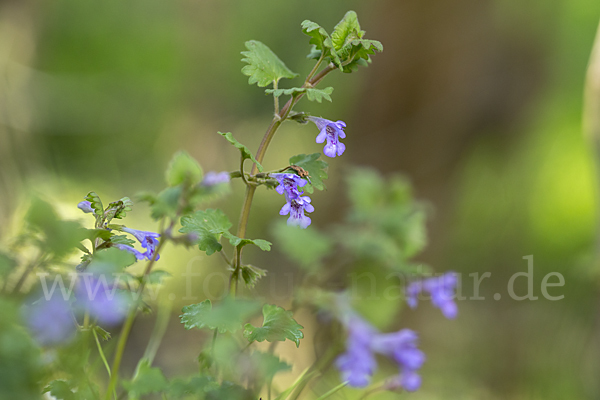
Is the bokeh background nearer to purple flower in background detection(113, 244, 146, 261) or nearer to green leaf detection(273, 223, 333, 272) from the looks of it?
purple flower in background detection(113, 244, 146, 261)

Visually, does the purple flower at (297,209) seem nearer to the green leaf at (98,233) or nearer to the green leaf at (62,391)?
the green leaf at (98,233)

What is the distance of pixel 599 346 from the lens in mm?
1442

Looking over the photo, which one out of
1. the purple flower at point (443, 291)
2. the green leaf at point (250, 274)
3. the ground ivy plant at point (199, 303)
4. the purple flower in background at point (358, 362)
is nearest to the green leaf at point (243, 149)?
the ground ivy plant at point (199, 303)

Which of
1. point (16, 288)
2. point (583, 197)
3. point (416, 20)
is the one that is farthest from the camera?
point (583, 197)

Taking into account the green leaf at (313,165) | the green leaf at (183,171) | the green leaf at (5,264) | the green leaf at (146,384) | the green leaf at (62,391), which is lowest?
the green leaf at (62,391)

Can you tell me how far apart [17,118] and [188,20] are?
6.26 feet

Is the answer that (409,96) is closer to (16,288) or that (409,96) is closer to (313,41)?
(313,41)

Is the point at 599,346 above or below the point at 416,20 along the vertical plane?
below

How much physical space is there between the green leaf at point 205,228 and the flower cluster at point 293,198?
83 millimetres

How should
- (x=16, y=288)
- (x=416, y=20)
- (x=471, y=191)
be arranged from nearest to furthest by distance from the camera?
(x=16, y=288), (x=416, y=20), (x=471, y=191)

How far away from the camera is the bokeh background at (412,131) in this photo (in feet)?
6.30

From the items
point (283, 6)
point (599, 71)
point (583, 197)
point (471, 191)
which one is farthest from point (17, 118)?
point (583, 197)

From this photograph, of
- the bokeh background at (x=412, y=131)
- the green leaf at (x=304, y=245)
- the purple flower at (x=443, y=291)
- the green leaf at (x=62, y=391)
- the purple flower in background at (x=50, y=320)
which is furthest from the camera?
the bokeh background at (x=412, y=131)

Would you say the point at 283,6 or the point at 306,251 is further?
the point at 283,6
